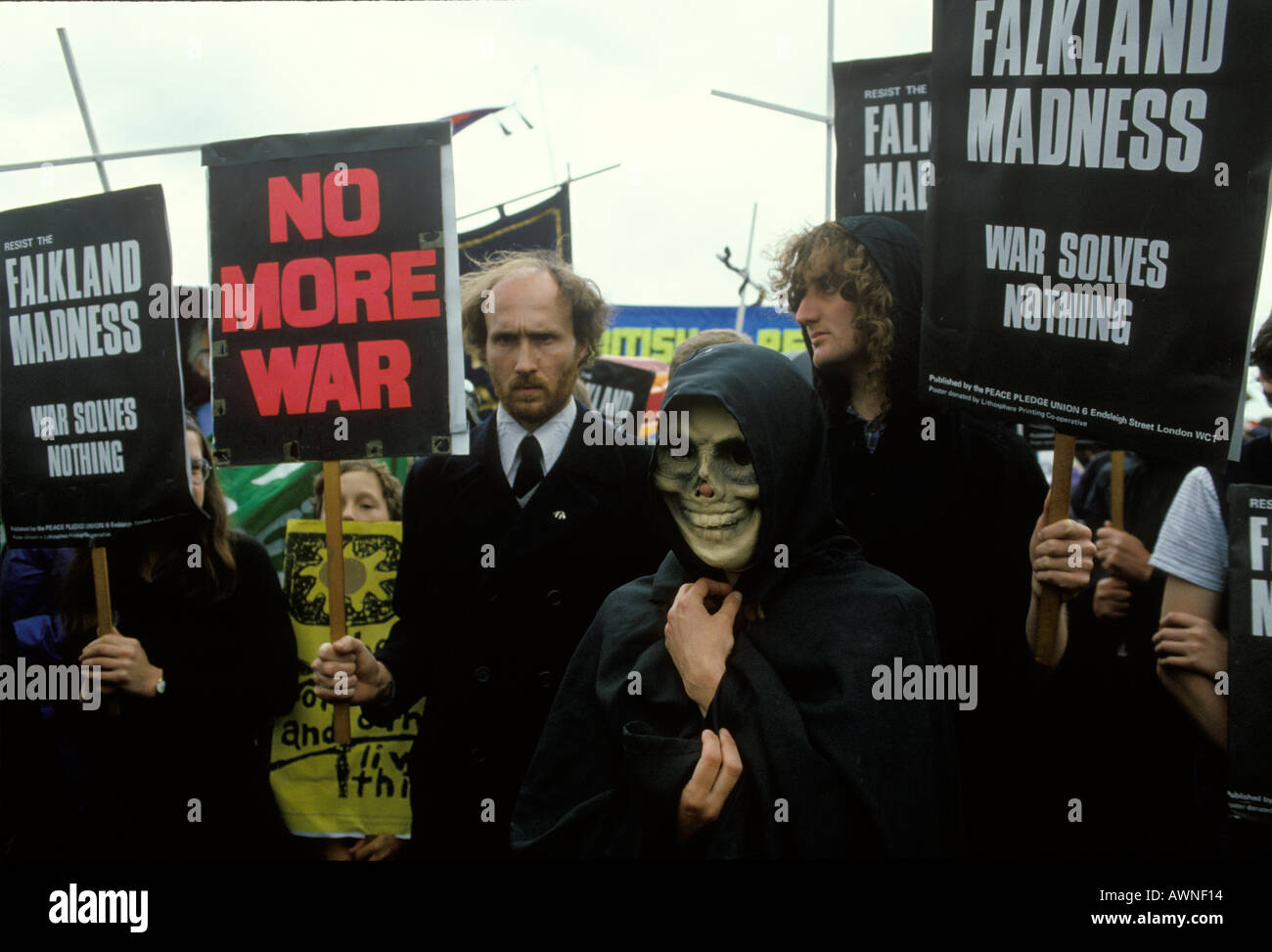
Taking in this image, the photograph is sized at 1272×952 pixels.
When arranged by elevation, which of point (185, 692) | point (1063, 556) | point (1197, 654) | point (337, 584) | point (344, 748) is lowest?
point (344, 748)

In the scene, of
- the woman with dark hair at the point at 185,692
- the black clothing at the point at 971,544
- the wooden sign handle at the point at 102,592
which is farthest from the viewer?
the woman with dark hair at the point at 185,692

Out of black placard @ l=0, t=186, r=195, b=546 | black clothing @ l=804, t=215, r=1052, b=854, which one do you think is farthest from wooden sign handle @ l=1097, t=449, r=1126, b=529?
black placard @ l=0, t=186, r=195, b=546

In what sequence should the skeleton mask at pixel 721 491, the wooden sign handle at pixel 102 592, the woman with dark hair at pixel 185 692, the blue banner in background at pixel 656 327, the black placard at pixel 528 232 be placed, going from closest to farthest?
the skeleton mask at pixel 721 491 < the wooden sign handle at pixel 102 592 < the woman with dark hair at pixel 185 692 < the black placard at pixel 528 232 < the blue banner in background at pixel 656 327

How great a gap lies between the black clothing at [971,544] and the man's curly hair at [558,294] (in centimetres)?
86

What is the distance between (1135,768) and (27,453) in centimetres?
372

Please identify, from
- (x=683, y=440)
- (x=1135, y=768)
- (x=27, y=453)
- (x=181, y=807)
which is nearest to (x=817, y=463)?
(x=683, y=440)

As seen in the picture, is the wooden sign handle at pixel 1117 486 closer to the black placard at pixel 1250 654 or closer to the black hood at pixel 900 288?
the black placard at pixel 1250 654

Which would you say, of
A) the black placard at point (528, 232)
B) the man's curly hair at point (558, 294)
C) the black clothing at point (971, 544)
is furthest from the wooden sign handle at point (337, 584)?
the black placard at point (528, 232)

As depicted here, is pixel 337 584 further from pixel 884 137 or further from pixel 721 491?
pixel 884 137

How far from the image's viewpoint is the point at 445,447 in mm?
3109

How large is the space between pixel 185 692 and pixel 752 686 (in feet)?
6.57

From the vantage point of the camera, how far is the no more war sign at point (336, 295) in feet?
10.3

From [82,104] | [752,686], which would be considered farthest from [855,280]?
[82,104]

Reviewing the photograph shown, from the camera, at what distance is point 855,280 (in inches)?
120
